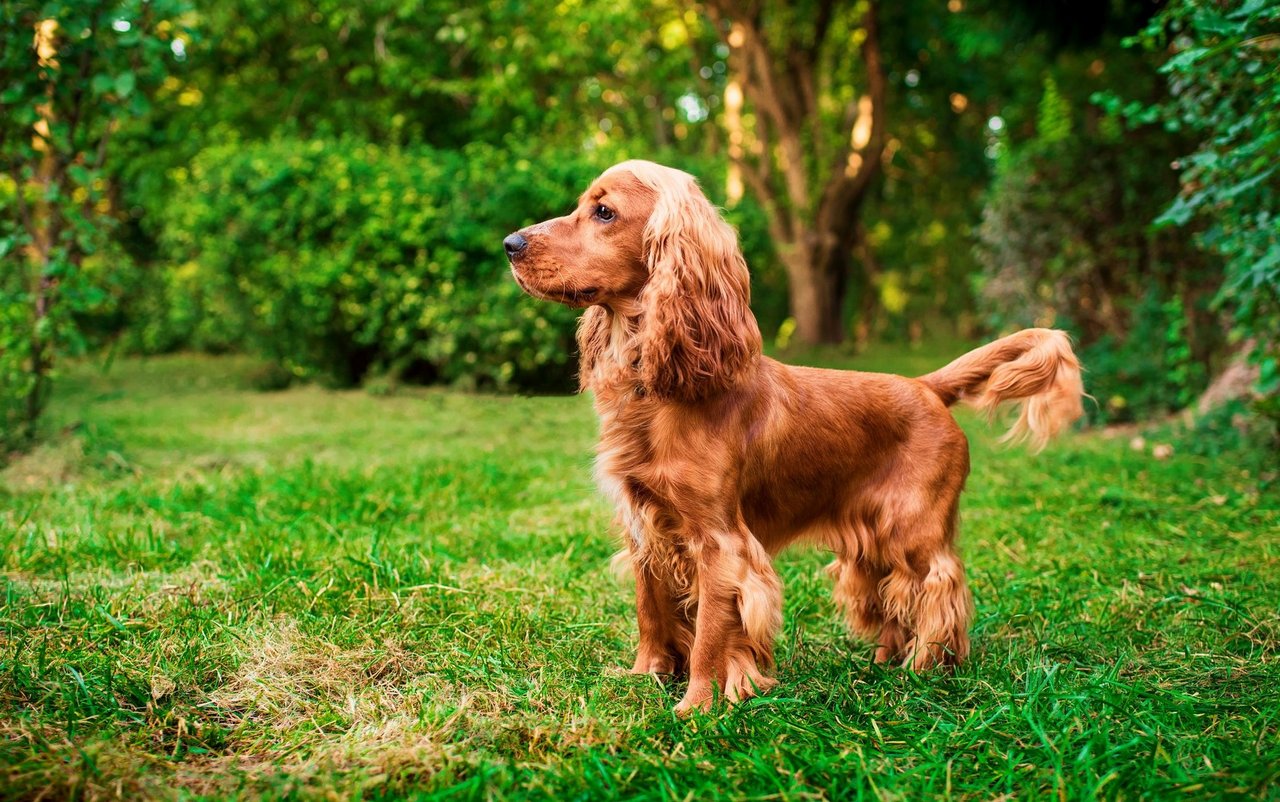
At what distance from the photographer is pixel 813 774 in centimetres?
207

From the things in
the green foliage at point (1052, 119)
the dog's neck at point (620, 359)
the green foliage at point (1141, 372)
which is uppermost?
the green foliage at point (1052, 119)

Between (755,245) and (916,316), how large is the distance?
1183cm

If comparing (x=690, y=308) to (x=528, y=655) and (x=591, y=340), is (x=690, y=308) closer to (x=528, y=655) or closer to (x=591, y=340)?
(x=591, y=340)

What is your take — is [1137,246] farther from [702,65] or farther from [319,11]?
[319,11]

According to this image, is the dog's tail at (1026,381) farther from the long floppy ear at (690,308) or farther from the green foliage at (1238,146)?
the green foliage at (1238,146)

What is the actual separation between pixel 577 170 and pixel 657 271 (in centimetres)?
661

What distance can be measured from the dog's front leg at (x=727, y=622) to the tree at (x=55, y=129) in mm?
Answer: 4175

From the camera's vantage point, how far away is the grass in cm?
205

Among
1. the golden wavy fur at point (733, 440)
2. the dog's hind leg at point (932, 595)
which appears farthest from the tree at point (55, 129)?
the dog's hind leg at point (932, 595)

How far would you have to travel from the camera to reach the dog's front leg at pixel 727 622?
265 cm

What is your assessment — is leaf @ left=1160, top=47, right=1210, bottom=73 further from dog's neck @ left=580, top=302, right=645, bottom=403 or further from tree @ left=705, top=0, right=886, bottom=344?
tree @ left=705, top=0, right=886, bottom=344

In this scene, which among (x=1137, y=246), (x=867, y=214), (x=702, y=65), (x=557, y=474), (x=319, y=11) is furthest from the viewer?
(x=867, y=214)

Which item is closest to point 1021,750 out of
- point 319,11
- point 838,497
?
point 838,497

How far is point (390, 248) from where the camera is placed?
893 cm
